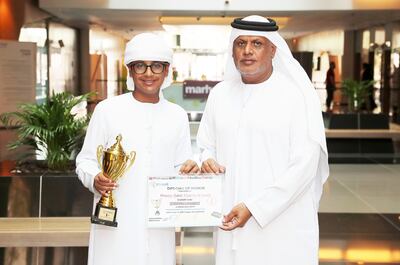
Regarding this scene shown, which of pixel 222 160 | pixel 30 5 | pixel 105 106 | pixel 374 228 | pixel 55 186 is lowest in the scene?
pixel 374 228

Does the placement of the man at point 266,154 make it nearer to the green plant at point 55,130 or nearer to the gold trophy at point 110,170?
the gold trophy at point 110,170

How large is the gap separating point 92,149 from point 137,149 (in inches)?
9.3

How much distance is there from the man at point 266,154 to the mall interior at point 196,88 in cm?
109

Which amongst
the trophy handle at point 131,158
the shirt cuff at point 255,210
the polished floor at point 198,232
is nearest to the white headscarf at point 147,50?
the trophy handle at point 131,158

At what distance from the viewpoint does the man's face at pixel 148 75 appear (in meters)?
2.87

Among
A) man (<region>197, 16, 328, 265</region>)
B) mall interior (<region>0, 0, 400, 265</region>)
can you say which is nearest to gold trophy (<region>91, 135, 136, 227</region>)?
man (<region>197, 16, 328, 265</region>)

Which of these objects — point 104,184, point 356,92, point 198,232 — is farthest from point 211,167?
point 356,92

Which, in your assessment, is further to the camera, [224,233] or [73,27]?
[73,27]

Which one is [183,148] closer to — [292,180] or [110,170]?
[110,170]

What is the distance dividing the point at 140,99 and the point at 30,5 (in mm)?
16152

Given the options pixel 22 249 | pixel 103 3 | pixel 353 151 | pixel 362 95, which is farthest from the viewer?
pixel 103 3

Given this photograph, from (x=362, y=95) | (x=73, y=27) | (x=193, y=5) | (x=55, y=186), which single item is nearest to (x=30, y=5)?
(x=193, y=5)

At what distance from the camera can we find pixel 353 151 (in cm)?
1339

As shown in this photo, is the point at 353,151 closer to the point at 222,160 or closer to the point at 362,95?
the point at 362,95
